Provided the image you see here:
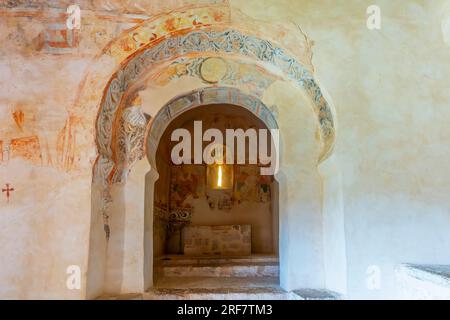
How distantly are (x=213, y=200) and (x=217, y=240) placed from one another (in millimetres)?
1069

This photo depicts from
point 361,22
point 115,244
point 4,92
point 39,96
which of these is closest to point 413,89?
point 361,22

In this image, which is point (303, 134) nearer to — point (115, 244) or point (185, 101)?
point (185, 101)

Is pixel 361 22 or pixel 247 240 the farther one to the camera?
pixel 247 240

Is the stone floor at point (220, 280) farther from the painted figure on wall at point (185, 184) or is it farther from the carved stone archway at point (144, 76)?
the painted figure on wall at point (185, 184)

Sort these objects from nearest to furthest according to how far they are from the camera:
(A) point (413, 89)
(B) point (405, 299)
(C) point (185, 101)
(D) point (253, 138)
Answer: (B) point (405, 299), (A) point (413, 89), (C) point (185, 101), (D) point (253, 138)

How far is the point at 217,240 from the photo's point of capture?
992 centimetres

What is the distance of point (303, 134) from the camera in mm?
6113

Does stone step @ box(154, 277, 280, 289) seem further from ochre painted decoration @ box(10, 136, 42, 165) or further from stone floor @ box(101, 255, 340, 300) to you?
ochre painted decoration @ box(10, 136, 42, 165)

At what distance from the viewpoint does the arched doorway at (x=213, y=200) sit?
984cm

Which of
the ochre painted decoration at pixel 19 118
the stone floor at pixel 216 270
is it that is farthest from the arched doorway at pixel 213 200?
the ochre painted decoration at pixel 19 118

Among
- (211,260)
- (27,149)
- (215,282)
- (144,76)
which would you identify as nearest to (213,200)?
(211,260)

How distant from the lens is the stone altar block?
9797 mm

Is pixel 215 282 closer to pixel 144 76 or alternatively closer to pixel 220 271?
pixel 220 271

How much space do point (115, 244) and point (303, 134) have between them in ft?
10.2
